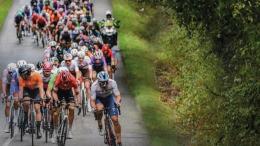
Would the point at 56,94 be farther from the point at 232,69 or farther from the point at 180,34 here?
the point at 180,34

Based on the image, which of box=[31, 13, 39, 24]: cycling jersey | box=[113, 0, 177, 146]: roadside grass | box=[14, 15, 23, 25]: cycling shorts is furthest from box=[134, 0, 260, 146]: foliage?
box=[14, 15, 23, 25]: cycling shorts

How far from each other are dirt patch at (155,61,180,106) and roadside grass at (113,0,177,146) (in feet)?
1.14

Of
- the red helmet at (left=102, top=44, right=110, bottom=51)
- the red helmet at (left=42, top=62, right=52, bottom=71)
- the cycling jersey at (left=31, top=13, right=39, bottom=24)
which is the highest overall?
the cycling jersey at (left=31, top=13, right=39, bottom=24)

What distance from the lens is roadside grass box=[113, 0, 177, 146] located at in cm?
2225

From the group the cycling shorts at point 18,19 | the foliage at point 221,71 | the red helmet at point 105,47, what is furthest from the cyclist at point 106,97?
the cycling shorts at point 18,19

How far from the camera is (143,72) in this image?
32.7 metres

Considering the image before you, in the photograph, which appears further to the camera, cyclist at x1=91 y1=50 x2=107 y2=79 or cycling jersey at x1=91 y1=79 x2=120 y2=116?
cyclist at x1=91 y1=50 x2=107 y2=79

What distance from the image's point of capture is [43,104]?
17547 mm

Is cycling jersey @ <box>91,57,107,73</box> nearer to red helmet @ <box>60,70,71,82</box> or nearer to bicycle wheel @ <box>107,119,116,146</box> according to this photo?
red helmet @ <box>60,70,71,82</box>

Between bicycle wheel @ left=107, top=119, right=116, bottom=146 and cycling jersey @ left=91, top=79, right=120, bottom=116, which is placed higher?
cycling jersey @ left=91, top=79, right=120, bottom=116

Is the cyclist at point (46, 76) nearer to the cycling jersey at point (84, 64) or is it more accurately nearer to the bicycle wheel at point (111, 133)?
the cycling jersey at point (84, 64)

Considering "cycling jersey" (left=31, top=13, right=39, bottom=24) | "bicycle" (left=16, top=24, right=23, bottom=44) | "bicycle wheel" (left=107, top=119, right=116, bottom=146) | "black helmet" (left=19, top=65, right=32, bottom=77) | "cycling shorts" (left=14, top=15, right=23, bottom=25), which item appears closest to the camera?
"bicycle wheel" (left=107, top=119, right=116, bottom=146)

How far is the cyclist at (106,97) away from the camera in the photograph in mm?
15430

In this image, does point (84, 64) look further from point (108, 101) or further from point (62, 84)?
point (108, 101)
